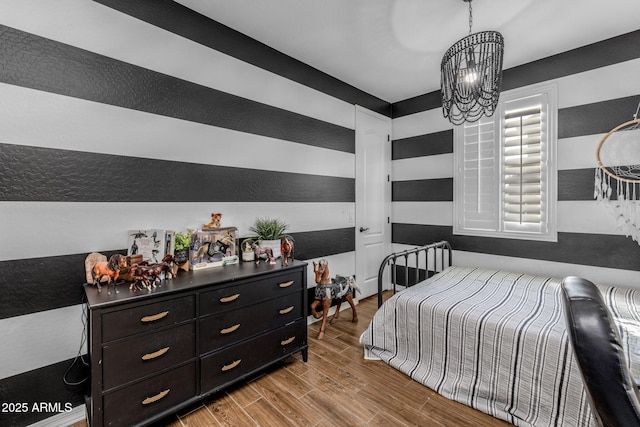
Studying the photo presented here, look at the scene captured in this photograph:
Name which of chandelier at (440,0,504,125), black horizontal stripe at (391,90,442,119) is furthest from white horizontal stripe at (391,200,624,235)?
black horizontal stripe at (391,90,442,119)

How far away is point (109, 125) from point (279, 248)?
4.70 feet

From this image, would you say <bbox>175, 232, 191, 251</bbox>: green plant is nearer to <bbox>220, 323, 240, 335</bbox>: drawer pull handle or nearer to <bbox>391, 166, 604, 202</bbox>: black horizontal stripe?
<bbox>220, 323, 240, 335</bbox>: drawer pull handle

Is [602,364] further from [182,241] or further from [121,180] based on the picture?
[121,180]

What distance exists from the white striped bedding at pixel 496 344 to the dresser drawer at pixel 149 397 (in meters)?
1.37

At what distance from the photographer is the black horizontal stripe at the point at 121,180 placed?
1.49m

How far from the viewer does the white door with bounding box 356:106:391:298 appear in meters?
3.56

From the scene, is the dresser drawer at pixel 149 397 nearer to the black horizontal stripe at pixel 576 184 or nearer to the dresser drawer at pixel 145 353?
the dresser drawer at pixel 145 353

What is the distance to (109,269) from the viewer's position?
1.58 m

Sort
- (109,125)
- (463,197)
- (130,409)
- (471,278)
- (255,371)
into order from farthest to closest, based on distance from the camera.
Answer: (463,197) < (471,278) < (255,371) < (109,125) < (130,409)

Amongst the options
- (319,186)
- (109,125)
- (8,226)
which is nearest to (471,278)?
(319,186)

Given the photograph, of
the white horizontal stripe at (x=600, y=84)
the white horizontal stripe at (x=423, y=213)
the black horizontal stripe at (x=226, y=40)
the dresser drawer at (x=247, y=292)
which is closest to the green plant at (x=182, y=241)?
the dresser drawer at (x=247, y=292)

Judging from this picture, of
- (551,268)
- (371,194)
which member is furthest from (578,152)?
(371,194)

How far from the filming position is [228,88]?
231 centimetres

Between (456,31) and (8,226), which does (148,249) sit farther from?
(456,31)
